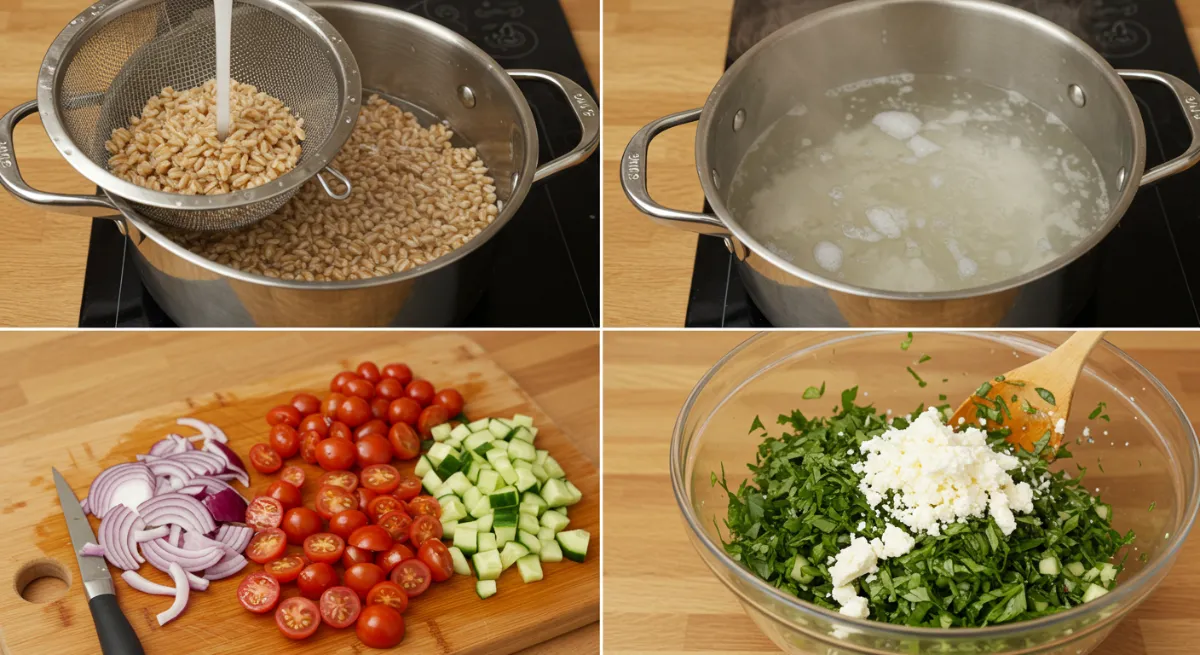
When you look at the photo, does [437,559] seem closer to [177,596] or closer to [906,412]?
[177,596]

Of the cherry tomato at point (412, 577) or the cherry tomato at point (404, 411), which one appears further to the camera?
the cherry tomato at point (404, 411)

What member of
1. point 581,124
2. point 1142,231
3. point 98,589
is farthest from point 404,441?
point 1142,231

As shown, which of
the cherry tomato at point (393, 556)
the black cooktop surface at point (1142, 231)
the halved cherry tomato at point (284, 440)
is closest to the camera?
the cherry tomato at point (393, 556)

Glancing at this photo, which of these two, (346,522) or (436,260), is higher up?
(436,260)

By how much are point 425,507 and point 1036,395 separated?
1.00 meters

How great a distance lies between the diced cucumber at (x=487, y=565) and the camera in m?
1.79

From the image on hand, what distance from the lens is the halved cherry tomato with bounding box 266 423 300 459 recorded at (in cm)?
198

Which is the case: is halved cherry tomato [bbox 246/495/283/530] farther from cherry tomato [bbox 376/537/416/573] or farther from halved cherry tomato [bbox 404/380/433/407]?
halved cherry tomato [bbox 404/380/433/407]

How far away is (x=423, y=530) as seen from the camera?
1840 millimetres

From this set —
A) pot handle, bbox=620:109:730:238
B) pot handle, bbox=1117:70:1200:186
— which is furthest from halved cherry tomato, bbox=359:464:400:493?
pot handle, bbox=1117:70:1200:186

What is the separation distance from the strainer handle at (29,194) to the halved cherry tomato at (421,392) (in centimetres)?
65

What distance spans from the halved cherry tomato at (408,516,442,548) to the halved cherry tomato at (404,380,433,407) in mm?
312

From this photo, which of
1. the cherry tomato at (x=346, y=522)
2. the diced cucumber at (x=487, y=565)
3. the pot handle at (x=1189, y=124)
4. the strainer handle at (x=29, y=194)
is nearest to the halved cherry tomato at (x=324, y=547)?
the cherry tomato at (x=346, y=522)

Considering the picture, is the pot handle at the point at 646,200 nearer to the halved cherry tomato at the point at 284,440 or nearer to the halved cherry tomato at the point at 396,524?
the halved cherry tomato at the point at 396,524
